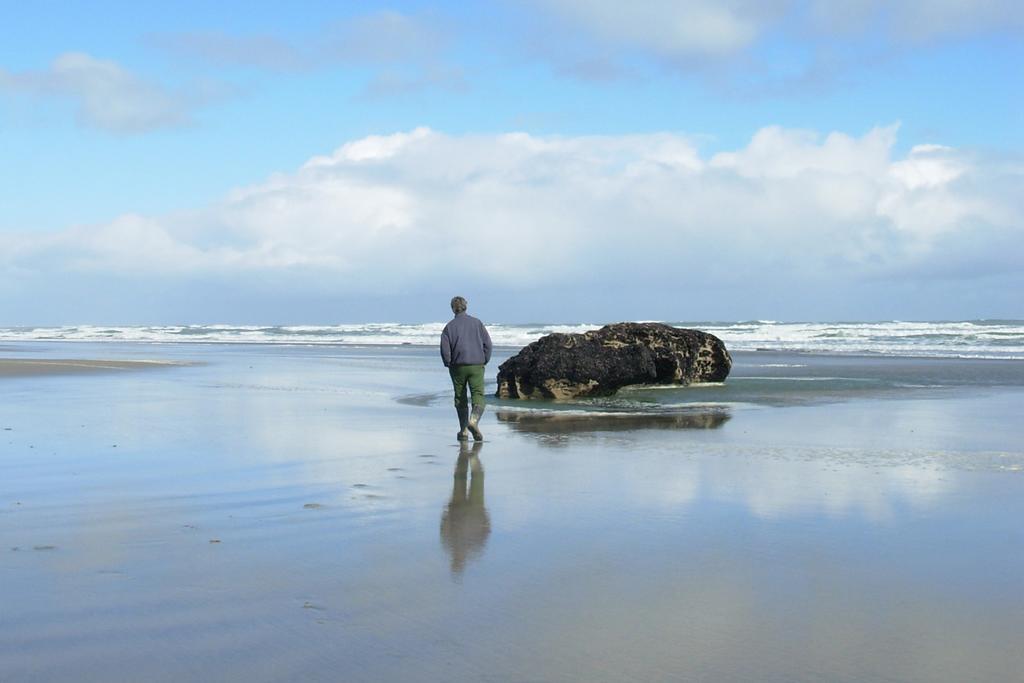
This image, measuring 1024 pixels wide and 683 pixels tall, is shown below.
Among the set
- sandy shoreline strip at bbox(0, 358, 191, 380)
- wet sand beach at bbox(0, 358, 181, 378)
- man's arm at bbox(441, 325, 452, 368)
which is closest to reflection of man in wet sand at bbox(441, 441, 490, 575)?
man's arm at bbox(441, 325, 452, 368)

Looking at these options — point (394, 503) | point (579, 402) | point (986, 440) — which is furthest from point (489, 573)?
point (579, 402)

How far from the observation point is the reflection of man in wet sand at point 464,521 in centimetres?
556

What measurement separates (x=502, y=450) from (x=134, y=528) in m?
4.61

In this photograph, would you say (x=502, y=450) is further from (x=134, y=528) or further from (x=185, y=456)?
(x=134, y=528)

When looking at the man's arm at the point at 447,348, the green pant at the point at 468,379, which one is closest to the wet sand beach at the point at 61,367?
the man's arm at the point at 447,348

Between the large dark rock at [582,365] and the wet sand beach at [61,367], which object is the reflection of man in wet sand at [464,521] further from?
the wet sand beach at [61,367]

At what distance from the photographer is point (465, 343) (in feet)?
37.8

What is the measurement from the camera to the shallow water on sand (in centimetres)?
383

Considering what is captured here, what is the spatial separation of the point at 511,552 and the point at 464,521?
93cm

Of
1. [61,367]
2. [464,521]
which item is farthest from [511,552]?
[61,367]

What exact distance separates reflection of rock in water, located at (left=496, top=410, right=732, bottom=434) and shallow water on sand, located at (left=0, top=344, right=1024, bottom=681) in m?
0.25

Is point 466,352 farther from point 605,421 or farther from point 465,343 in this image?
point 605,421

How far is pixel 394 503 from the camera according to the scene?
7000 mm

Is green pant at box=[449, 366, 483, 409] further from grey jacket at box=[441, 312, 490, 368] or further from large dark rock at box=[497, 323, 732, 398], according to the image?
large dark rock at box=[497, 323, 732, 398]
